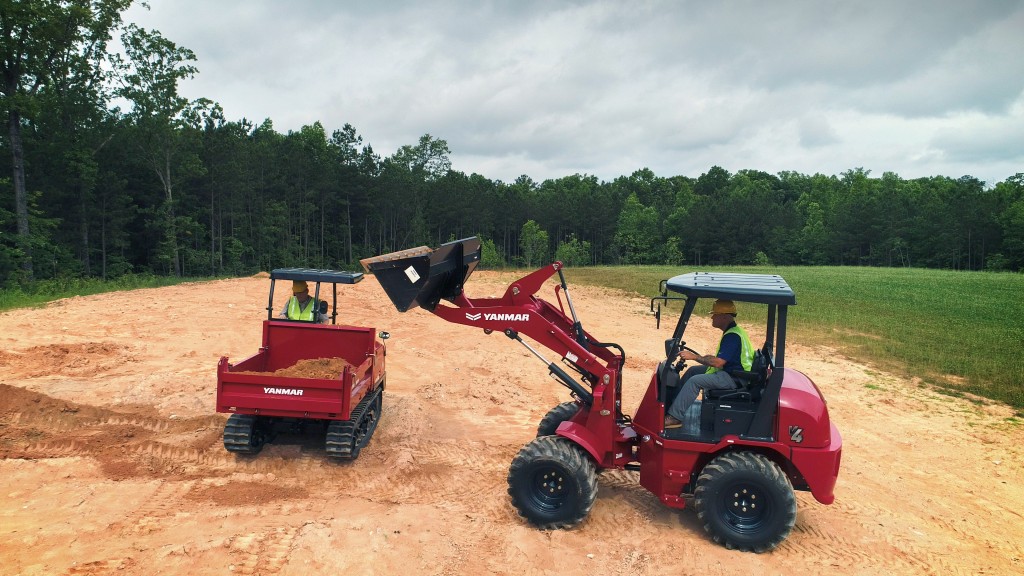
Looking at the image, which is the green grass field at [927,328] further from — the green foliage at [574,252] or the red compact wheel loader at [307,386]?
the green foliage at [574,252]

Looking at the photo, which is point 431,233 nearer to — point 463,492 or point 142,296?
point 142,296

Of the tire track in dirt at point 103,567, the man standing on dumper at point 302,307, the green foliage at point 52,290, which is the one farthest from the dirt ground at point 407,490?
the green foliage at point 52,290

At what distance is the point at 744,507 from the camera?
5.63 m

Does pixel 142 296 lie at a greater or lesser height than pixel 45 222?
lesser

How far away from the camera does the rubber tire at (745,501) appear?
5477 mm

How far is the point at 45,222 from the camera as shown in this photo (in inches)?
1094

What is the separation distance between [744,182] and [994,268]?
2301 inches

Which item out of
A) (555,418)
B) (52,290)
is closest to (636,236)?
(52,290)

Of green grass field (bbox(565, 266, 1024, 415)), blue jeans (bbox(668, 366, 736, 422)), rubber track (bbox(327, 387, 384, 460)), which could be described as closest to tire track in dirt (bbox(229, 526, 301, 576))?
rubber track (bbox(327, 387, 384, 460))

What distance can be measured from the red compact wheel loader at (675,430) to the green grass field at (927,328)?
9241 mm

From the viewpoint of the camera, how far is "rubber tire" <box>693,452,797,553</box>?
18.0 ft

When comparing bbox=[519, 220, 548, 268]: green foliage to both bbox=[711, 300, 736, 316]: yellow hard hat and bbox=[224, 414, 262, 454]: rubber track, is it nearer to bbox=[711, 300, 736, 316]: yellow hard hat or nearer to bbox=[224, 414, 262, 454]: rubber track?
bbox=[224, 414, 262, 454]: rubber track

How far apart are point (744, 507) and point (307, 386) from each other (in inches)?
194

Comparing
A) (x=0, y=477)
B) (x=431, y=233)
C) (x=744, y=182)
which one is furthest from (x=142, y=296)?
(x=744, y=182)
